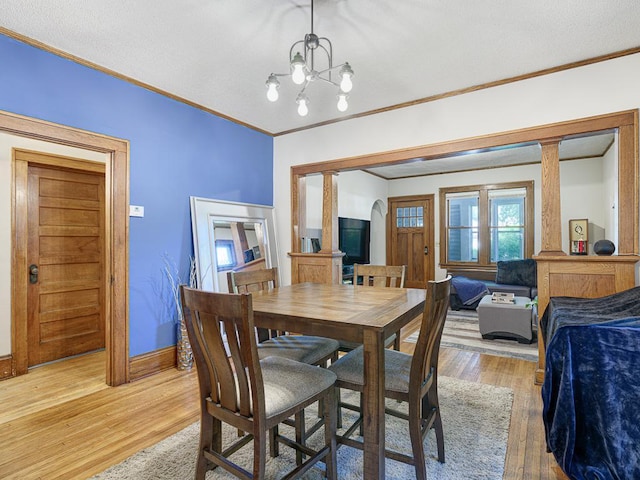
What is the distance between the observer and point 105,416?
2.36 m

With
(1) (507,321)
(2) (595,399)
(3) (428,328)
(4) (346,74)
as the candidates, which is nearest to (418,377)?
(3) (428,328)

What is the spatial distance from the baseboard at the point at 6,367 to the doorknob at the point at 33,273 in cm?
69

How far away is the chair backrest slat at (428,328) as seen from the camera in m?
1.52

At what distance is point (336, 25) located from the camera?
2.31m

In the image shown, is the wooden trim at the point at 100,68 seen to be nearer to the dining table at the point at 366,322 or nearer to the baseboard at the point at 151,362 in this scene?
the dining table at the point at 366,322

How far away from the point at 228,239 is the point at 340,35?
2279mm

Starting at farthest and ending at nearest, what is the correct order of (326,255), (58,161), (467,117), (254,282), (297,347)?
(326,255) < (58,161) < (467,117) < (254,282) < (297,347)

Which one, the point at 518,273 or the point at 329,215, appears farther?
the point at 518,273

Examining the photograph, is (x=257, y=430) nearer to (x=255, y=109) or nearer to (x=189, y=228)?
(x=189, y=228)

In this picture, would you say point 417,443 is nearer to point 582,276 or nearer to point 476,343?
point 582,276

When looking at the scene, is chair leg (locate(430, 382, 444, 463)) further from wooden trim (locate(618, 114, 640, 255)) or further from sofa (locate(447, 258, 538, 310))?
sofa (locate(447, 258, 538, 310))

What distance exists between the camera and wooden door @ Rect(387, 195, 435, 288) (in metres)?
7.25

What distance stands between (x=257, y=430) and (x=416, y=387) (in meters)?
0.72

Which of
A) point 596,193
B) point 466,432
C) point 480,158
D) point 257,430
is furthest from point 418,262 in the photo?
point 257,430
